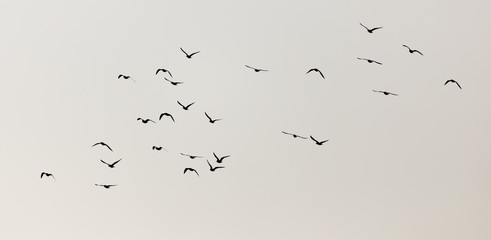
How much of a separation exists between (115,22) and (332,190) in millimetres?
718

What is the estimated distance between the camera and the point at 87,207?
49.6 inches

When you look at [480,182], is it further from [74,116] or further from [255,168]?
[74,116]

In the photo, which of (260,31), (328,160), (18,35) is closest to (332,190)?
(328,160)

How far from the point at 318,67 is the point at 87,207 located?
0.71 metres

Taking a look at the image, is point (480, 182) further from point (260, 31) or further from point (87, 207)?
point (87, 207)

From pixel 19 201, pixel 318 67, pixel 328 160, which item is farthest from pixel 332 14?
pixel 19 201

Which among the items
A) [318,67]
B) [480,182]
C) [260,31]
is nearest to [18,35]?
[260,31]

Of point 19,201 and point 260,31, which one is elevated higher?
point 260,31

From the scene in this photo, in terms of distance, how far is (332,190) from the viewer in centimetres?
125

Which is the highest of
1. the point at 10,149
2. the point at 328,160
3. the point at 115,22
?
the point at 115,22

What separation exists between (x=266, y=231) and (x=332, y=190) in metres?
0.20

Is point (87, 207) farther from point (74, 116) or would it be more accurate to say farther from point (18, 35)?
point (18, 35)

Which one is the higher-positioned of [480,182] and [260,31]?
[260,31]

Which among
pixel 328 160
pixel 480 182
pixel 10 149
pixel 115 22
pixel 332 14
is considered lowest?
pixel 480 182
